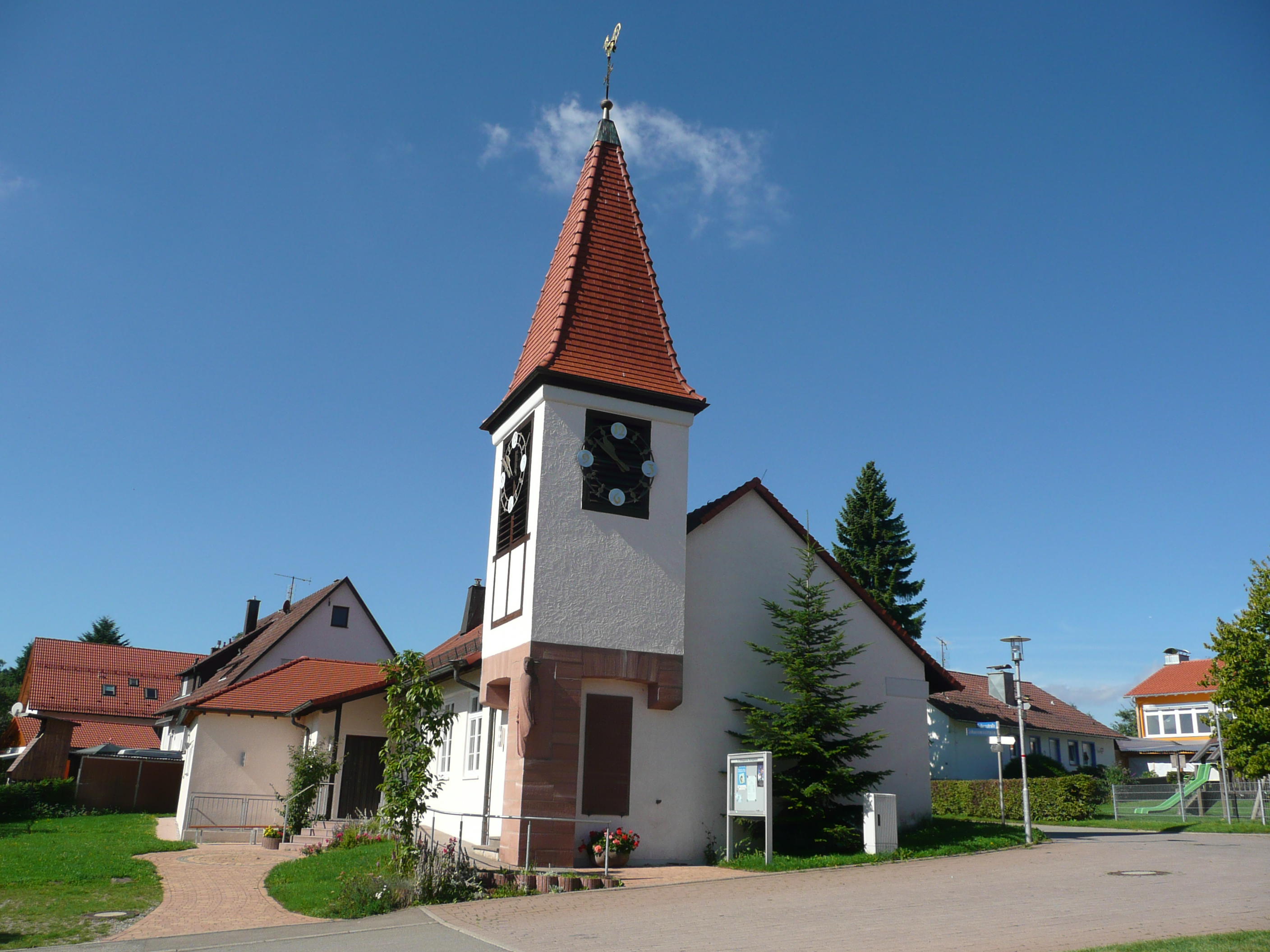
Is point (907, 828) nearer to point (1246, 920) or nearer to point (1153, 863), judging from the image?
point (1153, 863)

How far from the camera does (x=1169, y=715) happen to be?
64625 mm

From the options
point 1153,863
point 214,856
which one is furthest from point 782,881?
point 214,856

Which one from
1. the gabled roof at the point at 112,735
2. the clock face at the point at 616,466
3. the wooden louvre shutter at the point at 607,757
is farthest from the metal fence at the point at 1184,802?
the gabled roof at the point at 112,735

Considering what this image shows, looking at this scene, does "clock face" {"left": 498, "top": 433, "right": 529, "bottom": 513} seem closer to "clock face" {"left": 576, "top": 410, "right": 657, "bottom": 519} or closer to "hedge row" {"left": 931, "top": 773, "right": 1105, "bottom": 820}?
"clock face" {"left": 576, "top": 410, "right": 657, "bottom": 519}

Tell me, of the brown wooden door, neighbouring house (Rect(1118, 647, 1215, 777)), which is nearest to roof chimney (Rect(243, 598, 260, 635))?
the brown wooden door

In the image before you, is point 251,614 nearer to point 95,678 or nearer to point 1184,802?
point 95,678

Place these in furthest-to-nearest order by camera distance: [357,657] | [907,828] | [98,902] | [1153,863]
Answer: [357,657], [907,828], [1153,863], [98,902]

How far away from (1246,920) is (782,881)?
247 inches

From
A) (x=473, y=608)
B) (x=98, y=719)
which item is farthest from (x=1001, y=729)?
(x=98, y=719)

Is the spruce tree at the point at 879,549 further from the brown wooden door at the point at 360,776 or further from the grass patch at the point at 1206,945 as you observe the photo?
the grass patch at the point at 1206,945

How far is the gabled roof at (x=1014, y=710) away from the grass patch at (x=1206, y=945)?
2785 cm

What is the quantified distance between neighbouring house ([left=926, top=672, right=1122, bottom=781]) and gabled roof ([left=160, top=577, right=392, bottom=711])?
75.3ft

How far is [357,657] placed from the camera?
40.3m

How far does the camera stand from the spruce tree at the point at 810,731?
17.9 m
